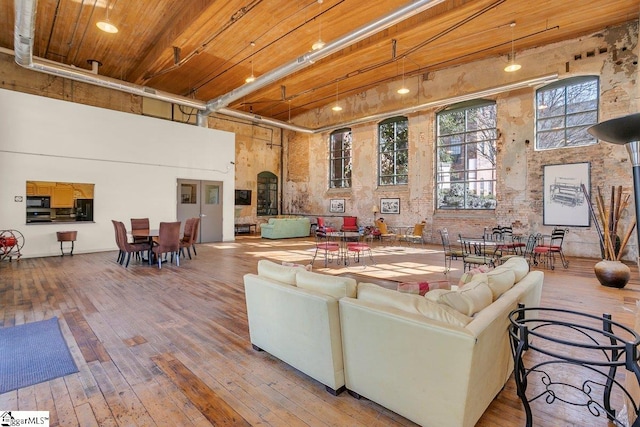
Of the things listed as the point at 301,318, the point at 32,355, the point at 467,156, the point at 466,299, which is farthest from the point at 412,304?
the point at 467,156

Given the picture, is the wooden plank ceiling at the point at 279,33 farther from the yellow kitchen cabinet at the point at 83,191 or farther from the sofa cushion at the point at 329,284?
the sofa cushion at the point at 329,284

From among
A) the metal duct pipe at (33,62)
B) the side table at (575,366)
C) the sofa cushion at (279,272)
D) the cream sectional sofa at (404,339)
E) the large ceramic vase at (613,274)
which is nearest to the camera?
the side table at (575,366)

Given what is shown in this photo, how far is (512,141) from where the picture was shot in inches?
361

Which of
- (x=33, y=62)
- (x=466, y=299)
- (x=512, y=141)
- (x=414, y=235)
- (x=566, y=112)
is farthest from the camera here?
(x=414, y=235)

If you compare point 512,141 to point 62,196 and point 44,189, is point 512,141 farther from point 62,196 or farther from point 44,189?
point 44,189

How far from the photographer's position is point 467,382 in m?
1.59

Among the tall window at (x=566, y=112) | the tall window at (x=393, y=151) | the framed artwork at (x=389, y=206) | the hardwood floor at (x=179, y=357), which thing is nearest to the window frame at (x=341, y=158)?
the tall window at (x=393, y=151)

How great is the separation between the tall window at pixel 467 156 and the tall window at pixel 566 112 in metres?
1.24

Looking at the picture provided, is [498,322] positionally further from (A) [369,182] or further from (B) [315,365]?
(A) [369,182]

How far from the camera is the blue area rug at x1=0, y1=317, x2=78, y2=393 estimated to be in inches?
92.1

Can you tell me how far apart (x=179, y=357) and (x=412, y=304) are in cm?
205

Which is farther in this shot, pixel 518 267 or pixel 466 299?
pixel 518 267

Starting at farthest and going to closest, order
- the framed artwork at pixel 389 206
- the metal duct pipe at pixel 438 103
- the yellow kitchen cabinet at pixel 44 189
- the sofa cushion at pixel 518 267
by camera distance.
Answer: the framed artwork at pixel 389 206 → the metal duct pipe at pixel 438 103 → the yellow kitchen cabinet at pixel 44 189 → the sofa cushion at pixel 518 267

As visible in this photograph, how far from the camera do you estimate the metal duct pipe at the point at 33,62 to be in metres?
5.25
